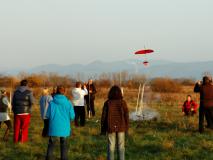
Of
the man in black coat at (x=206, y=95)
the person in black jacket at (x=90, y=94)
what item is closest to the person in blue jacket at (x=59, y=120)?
the man in black coat at (x=206, y=95)

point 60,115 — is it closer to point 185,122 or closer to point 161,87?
point 185,122

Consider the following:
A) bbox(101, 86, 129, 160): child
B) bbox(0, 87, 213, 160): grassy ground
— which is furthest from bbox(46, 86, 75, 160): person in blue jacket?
bbox(101, 86, 129, 160): child

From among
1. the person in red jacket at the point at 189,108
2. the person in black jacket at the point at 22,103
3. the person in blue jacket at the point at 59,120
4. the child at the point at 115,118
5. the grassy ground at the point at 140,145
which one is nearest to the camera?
the child at the point at 115,118

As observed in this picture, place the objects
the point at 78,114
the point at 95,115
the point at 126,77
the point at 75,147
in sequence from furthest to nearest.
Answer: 1. the point at 126,77
2. the point at 95,115
3. the point at 78,114
4. the point at 75,147

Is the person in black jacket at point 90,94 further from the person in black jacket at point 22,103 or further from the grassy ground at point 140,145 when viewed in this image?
the person in black jacket at point 22,103

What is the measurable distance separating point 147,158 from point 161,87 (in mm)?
36151

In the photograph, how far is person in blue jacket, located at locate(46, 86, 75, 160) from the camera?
9070mm

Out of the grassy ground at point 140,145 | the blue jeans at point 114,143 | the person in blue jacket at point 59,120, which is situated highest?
the person in blue jacket at point 59,120

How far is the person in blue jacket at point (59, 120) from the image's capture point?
9070mm

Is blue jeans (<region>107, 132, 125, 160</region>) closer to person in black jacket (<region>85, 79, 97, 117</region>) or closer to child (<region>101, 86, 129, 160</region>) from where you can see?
child (<region>101, 86, 129, 160</region>)

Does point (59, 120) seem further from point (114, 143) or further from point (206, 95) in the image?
point (206, 95)

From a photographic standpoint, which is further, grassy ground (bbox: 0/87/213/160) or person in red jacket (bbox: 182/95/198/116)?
person in red jacket (bbox: 182/95/198/116)

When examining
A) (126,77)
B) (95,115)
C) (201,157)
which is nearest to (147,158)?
(201,157)

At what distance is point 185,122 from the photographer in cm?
1561
